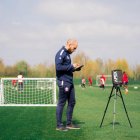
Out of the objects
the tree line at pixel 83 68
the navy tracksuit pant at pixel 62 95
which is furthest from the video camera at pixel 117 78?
the tree line at pixel 83 68

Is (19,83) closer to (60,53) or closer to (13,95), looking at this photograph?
(13,95)

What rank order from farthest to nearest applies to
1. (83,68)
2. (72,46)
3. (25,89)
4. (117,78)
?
(83,68), (25,89), (117,78), (72,46)

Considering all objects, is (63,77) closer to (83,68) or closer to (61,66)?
(61,66)

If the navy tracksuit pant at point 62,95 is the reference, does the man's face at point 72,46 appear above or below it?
above

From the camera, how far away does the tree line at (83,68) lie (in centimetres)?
11669

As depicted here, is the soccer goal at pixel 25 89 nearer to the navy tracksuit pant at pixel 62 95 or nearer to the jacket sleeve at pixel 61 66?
the navy tracksuit pant at pixel 62 95

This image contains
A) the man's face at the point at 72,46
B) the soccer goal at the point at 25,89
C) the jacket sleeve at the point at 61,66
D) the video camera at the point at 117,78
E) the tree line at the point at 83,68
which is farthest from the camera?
the tree line at the point at 83,68

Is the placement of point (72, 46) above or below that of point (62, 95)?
above

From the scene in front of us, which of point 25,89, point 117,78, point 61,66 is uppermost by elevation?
point 61,66

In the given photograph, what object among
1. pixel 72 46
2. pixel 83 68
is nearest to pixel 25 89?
pixel 72 46

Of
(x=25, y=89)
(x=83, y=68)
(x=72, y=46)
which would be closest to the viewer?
(x=72, y=46)

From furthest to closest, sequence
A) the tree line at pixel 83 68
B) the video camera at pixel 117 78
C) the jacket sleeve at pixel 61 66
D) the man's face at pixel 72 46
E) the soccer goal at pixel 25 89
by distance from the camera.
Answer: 1. the tree line at pixel 83 68
2. the soccer goal at pixel 25 89
3. the video camera at pixel 117 78
4. the man's face at pixel 72 46
5. the jacket sleeve at pixel 61 66

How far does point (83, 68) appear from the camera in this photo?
411ft

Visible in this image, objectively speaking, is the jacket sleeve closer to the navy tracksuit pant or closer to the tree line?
the navy tracksuit pant
